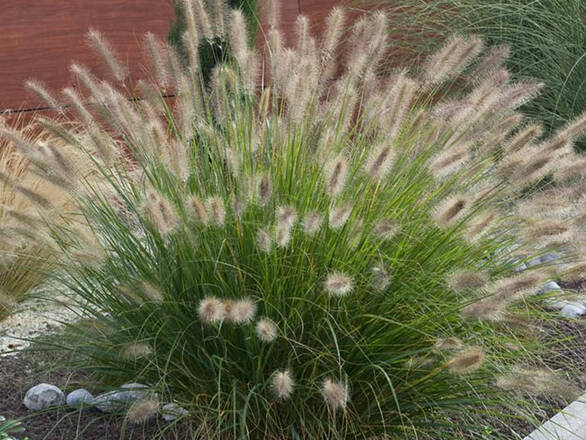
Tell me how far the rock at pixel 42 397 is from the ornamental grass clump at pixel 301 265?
14 cm

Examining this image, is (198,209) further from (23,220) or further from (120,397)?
(120,397)

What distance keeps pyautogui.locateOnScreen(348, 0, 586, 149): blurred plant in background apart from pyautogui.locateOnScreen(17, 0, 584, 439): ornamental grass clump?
2.92m

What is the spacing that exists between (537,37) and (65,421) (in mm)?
4226

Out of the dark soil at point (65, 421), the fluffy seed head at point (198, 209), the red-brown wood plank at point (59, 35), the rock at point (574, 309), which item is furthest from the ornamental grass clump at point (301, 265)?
the red-brown wood plank at point (59, 35)

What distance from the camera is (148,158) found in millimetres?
2535

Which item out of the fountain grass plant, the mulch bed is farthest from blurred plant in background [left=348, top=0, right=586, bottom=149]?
the mulch bed

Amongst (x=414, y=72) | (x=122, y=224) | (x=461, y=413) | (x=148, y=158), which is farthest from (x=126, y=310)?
(x=414, y=72)

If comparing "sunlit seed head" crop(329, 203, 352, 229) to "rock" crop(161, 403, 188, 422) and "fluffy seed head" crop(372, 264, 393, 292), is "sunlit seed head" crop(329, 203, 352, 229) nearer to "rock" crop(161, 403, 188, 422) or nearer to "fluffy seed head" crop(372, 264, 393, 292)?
"fluffy seed head" crop(372, 264, 393, 292)

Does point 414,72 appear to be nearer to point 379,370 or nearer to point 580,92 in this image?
point 580,92

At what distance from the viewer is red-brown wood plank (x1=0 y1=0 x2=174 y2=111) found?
225 inches

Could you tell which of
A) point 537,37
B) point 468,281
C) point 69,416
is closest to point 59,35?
point 537,37

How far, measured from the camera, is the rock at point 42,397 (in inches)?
104

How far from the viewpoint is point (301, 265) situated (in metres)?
2.30

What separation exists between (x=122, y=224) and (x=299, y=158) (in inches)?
22.4
